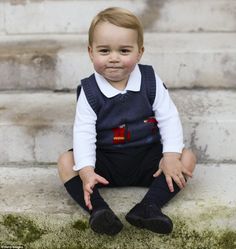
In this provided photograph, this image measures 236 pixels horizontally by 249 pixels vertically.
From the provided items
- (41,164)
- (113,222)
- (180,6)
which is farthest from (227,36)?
→ (113,222)

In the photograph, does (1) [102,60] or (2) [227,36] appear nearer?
→ (1) [102,60]

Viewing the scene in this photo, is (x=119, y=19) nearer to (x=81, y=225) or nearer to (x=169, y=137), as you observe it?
(x=169, y=137)

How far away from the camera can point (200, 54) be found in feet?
9.46

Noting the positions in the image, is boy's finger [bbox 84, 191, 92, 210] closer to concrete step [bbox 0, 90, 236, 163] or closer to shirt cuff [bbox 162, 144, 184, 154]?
shirt cuff [bbox 162, 144, 184, 154]

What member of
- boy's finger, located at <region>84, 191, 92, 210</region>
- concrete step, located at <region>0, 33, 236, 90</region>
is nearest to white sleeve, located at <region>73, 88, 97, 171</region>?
boy's finger, located at <region>84, 191, 92, 210</region>

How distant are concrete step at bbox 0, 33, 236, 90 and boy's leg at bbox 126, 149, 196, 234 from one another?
0.83 m

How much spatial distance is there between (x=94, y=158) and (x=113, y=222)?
33 centimetres

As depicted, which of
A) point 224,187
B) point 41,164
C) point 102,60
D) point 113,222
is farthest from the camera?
point 41,164

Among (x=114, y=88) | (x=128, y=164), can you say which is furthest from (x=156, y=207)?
(x=114, y=88)

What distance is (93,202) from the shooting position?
2041 mm

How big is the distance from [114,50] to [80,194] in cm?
60

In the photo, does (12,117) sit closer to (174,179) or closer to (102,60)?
(102,60)

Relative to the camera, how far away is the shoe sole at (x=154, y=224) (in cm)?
192

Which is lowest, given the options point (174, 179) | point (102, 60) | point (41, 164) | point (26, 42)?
point (41, 164)
